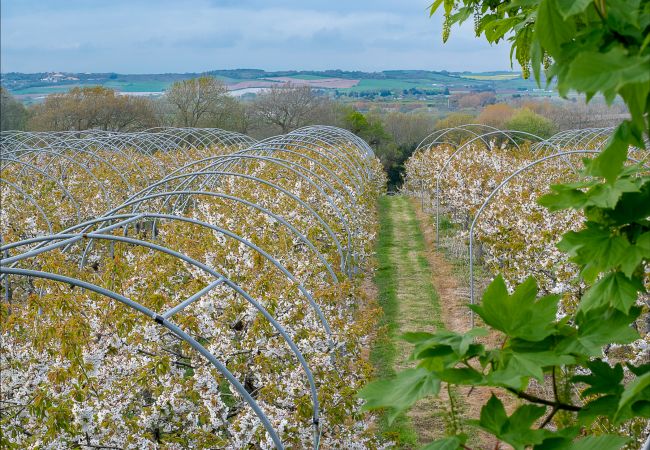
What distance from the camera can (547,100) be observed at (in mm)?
55000

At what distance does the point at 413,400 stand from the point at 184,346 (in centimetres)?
404

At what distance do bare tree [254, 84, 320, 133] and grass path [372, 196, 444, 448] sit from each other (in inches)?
817

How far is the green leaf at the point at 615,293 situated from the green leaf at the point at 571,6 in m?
0.58

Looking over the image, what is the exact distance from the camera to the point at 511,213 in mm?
10367

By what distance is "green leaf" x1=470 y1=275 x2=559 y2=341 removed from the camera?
1354mm

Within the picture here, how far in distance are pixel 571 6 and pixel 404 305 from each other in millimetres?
10277

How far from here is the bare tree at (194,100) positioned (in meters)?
38.5

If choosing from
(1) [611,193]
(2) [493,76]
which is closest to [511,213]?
(1) [611,193]

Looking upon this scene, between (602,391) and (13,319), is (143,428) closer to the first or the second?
(13,319)

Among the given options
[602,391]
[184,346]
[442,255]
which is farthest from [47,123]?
[602,391]

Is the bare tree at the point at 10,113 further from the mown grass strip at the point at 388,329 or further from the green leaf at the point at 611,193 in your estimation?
the green leaf at the point at 611,193

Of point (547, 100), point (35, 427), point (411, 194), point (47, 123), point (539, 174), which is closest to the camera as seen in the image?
point (35, 427)

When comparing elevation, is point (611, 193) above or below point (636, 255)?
above

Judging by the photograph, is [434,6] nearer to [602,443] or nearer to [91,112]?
[602,443]
